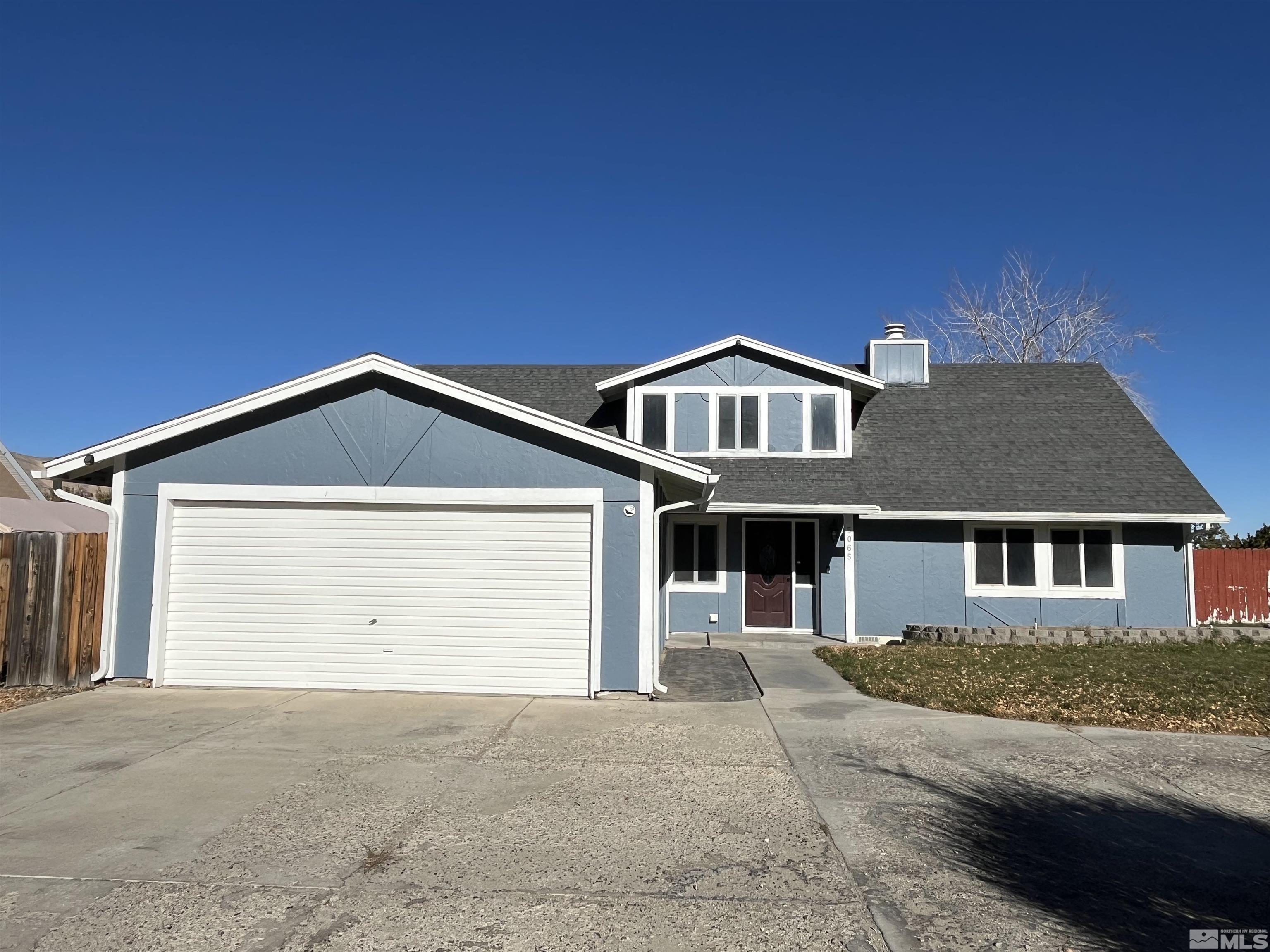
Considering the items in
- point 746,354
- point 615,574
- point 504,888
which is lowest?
point 504,888

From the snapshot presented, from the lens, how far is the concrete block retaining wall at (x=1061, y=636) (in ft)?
46.4

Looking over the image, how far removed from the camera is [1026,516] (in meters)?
15.0

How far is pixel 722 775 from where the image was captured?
6.48 metres

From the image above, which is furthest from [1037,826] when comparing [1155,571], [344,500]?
[1155,571]

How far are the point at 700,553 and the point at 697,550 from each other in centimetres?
8

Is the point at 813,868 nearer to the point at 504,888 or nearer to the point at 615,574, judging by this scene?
the point at 504,888

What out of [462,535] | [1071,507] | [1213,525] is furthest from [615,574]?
[1213,525]

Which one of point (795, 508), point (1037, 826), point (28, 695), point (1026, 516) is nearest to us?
point (1037, 826)

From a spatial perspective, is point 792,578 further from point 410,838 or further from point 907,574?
point 410,838

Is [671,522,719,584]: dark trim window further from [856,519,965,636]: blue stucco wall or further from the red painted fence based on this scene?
the red painted fence

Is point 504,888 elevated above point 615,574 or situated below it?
below

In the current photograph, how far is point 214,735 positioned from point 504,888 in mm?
4469

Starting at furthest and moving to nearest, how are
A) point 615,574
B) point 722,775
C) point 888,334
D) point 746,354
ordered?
1. point 888,334
2. point 746,354
3. point 615,574
4. point 722,775

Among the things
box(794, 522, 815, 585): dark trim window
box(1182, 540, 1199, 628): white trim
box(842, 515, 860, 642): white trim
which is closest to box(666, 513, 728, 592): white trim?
box(794, 522, 815, 585): dark trim window
